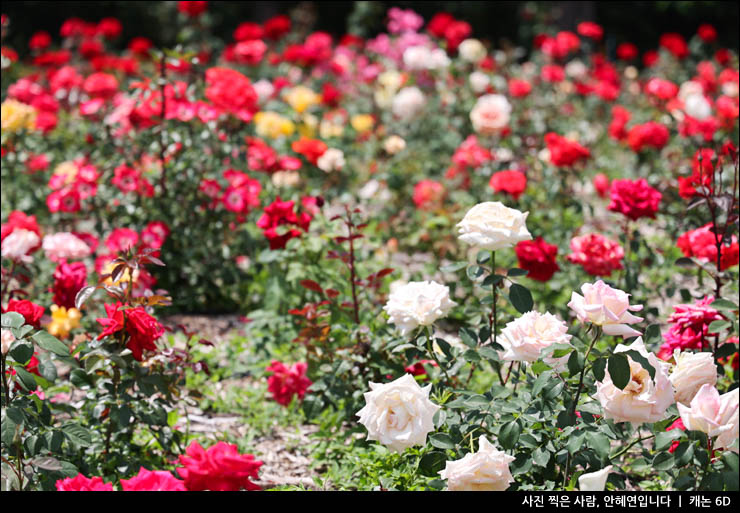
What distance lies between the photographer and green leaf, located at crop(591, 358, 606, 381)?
5.42ft

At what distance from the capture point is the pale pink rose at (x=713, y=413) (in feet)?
4.91

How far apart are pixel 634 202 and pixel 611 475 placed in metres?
1.25

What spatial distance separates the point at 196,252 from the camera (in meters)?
3.67

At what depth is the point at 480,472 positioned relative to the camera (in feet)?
5.50

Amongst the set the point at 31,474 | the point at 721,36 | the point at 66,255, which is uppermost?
the point at 721,36

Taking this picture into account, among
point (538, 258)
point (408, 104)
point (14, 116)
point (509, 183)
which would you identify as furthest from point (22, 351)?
point (408, 104)

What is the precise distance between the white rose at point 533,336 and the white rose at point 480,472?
27 centimetres

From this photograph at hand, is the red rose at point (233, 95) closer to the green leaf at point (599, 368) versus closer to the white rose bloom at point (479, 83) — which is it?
the white rose bloom at point (479, 83)

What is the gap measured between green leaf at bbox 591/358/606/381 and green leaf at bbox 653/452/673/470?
0.26m

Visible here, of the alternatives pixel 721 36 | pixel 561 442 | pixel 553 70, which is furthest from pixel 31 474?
pixel 721 36

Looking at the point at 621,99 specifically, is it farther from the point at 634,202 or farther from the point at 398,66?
the point at 634,202

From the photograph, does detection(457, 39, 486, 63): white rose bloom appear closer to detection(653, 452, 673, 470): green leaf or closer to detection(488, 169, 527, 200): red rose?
detection(488, 169, 527, 200): red rose

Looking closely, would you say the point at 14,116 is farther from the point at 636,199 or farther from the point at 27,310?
the point at 636,199

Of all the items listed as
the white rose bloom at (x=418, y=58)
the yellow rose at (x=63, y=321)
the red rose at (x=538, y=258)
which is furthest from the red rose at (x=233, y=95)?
the white rose bloom at (x=418, y=58)
